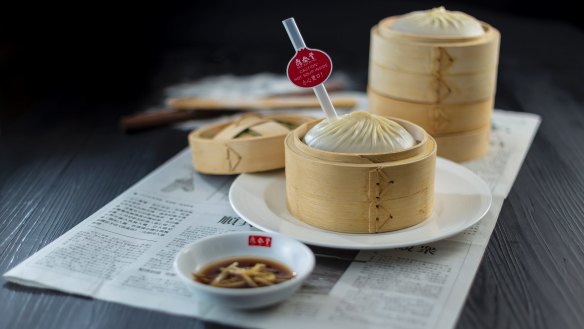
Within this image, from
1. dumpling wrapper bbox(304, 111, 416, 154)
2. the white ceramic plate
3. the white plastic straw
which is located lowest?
the white ceramic plate

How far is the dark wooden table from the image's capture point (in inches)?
45.1

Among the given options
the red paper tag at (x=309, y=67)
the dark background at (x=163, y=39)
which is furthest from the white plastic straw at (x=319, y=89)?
the dark background at (x=163, y=39)

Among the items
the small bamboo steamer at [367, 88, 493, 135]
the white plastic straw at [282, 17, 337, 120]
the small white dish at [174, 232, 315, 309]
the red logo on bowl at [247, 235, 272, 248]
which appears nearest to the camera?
the small white dish at [174, 232, 315, 309]

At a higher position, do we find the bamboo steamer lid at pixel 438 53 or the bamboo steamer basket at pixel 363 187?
the bamboo steamer lid at pixel 438 53

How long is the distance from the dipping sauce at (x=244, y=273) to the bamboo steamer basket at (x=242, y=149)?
1.29ft

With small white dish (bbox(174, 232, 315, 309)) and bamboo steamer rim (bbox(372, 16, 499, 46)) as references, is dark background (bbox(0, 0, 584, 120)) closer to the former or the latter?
bamboo steamer rim (bbox(372, 16, 499, 46))

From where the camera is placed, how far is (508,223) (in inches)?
55.8

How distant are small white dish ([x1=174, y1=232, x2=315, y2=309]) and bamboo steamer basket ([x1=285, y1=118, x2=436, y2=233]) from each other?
0.13 metres

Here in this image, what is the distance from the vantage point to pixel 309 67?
1396mm

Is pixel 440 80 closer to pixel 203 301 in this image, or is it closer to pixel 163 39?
pixel 203 301

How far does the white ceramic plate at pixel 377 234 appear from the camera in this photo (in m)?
1.26

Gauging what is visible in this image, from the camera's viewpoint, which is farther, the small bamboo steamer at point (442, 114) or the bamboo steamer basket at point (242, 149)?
the small bamboo steamer at point (442, 114)

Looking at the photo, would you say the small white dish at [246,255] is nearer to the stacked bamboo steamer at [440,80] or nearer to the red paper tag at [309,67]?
the red paper tag at [309,67]

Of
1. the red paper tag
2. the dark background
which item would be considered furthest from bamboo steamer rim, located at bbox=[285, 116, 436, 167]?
the dark background
